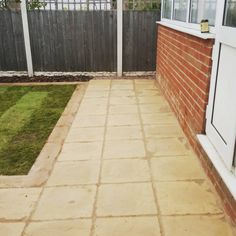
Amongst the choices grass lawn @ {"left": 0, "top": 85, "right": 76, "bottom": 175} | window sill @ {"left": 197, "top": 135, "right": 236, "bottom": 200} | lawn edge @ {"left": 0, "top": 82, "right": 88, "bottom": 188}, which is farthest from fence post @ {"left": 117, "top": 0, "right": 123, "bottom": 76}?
window sill @ {"left": 197, "top": 135, "right": 236, "bottom": 200}

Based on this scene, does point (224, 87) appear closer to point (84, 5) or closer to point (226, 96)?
point (226, 96)

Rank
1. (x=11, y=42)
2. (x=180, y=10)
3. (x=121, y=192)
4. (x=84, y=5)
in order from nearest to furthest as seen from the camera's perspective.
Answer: (x=121, y=192) < (x=180, y=10) < (x=84, y=5) < (x=11, y=42)

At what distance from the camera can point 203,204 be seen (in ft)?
8.91

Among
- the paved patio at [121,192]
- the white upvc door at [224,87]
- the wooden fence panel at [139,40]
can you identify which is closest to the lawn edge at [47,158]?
the paved patio at [121,192]

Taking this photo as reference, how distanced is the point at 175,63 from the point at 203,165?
214 cm

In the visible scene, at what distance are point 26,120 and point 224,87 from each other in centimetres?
331

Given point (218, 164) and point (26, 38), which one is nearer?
point (218, 164)

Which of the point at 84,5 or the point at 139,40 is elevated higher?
the point at 84,5

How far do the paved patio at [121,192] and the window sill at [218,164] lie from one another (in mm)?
320

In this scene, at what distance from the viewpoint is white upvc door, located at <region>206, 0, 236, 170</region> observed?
97.7 inches

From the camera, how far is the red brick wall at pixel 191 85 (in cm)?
303

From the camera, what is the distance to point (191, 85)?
378 cm

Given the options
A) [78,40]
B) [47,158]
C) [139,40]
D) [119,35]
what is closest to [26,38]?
[78,40]

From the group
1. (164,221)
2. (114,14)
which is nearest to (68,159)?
(164,221)
